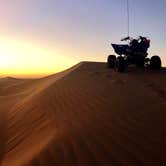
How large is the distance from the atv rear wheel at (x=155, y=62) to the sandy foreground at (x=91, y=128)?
144 inches

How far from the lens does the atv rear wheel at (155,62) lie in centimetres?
1448

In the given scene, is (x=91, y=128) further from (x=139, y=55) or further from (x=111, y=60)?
(x=111, y=60)

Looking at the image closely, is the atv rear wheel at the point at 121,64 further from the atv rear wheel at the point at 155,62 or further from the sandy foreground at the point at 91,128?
the sandy foreground at the point at 91,128

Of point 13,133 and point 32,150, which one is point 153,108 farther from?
point 13,133

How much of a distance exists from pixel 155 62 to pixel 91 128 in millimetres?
9396

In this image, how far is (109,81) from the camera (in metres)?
12.0

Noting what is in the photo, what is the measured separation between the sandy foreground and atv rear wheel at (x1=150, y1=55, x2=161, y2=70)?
366 centimetres

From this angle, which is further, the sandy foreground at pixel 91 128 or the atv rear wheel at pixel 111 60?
the atv rear wheel at pixel 111 60

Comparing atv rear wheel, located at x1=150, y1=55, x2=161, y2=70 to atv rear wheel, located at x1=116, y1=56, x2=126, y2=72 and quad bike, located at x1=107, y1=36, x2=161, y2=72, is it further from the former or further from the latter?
atv rear wheel, located at x1=116, y1=56, x2=126, y2=72

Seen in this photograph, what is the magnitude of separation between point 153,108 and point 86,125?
185cm

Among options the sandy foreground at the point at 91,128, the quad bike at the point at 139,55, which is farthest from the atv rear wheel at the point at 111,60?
the sandy foreground at the point at 91,128

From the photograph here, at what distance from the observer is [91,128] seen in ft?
20.2

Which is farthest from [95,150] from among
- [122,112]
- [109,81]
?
[109,81]

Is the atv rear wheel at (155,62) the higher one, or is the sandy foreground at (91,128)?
the sandy foreground at (91,128)
